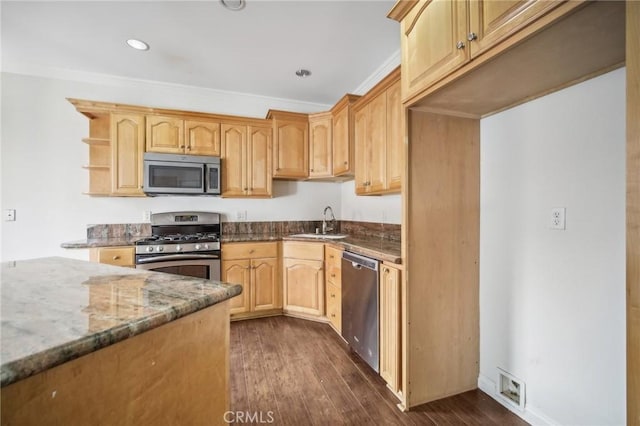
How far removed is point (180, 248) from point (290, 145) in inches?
64.3

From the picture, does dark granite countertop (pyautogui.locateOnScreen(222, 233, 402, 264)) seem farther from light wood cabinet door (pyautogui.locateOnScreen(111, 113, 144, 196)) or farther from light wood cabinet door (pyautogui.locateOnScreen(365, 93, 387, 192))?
light wood cabinet door (pyautogui.locateOnScreen(111, 113, 144, 196))

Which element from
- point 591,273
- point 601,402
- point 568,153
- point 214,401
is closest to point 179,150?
point 214,401

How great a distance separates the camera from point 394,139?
210cm

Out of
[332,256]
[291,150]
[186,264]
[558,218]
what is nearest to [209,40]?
[291,150]

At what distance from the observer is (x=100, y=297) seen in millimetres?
711

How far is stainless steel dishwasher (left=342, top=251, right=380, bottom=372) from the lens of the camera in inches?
76.3

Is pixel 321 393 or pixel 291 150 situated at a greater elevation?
pixel 291 150

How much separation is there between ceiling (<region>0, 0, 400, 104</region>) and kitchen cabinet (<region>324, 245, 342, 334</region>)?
184 cm

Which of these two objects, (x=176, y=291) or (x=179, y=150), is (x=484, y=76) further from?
(x=179, y=150)

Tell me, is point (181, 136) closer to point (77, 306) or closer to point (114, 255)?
point (114, 255)

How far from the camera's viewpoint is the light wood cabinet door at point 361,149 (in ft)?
8.21

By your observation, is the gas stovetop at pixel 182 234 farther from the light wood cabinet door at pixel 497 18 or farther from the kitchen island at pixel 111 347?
the light wood cabinet door at pixel 497 18

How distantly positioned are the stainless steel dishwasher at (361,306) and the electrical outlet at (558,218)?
38.9 inches

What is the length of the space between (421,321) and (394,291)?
24 cm
